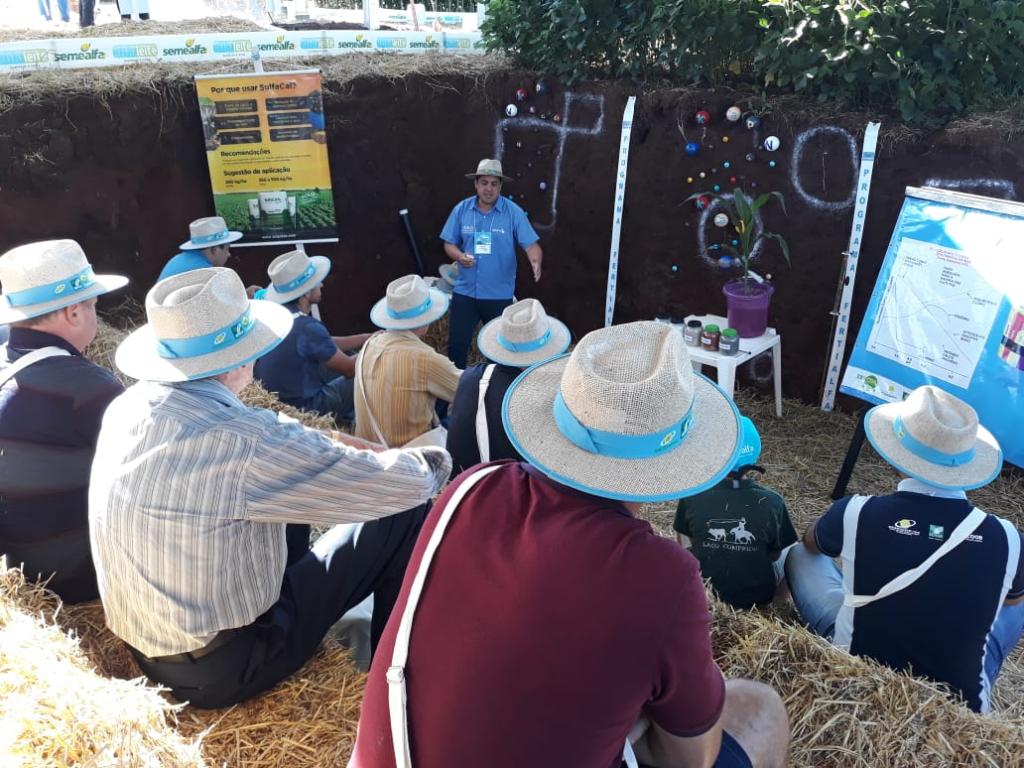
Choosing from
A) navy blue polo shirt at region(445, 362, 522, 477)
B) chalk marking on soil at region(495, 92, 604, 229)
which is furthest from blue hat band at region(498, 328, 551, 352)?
chalk marking on soil at region(495, 92, 604, 229)

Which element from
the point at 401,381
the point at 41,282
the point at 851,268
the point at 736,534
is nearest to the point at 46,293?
the point at 41,282

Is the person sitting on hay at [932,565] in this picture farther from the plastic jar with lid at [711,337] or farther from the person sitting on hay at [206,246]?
the person sitting on hay at [206,246]

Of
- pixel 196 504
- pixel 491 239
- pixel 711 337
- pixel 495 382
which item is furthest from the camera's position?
pixel 491 239

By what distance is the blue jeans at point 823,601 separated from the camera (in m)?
2.85

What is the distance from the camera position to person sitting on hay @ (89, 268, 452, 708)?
208 centimetres

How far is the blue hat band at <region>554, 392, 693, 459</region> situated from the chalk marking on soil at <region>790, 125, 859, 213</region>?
4448 mm

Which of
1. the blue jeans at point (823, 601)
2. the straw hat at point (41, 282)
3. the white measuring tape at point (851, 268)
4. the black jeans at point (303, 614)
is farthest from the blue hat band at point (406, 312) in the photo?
the white measuring tape at point (851, 268)

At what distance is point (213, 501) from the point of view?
6.81ft

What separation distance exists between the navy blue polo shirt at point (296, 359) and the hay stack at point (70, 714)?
255cm

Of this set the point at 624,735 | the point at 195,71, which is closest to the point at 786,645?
the point at 624,735

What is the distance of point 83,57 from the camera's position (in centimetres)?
663

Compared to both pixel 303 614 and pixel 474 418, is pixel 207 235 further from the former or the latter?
pixel 303 614

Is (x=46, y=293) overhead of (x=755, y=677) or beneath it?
overhead

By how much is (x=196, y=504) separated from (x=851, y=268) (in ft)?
15.6
